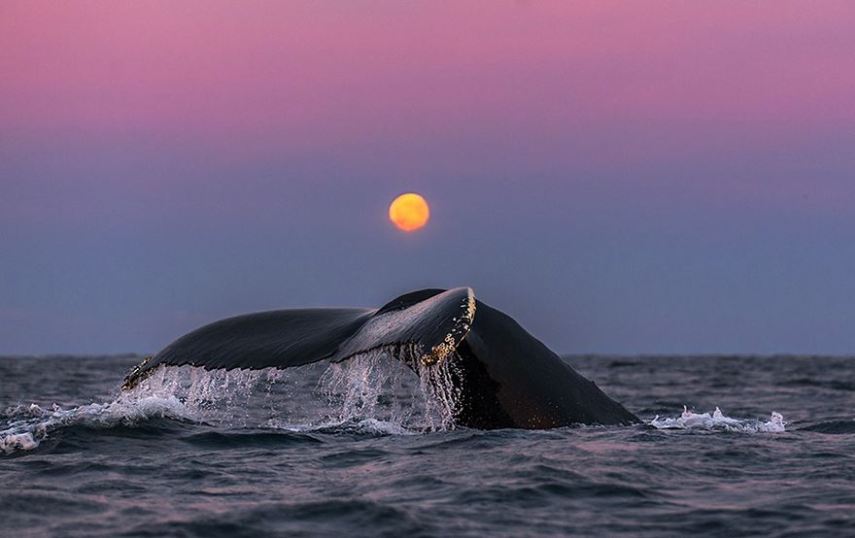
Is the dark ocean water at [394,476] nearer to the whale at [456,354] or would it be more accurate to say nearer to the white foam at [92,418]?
the white foam at [92,418]

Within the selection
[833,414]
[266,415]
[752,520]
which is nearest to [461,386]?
[752,520]

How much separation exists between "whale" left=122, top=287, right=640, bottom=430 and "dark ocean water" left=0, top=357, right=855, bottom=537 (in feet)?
0.50

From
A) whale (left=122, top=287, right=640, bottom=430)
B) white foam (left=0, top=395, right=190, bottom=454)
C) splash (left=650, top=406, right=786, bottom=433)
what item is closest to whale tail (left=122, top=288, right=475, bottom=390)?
whale (left=122, top=287, right=640, bottom=430)

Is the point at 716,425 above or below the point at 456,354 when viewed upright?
below

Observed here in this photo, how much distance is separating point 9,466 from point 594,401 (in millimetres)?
3837

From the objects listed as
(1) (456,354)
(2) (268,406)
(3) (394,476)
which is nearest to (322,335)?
(1) (456,354)

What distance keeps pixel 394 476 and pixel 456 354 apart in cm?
83

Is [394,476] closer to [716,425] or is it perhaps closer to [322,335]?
[322,335]

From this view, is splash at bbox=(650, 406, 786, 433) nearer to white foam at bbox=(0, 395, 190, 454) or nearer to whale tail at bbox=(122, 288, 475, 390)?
whale tail at bbox=(122, 288, 475, 390)

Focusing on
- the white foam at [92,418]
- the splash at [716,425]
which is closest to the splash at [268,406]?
the white foam at [92,418]

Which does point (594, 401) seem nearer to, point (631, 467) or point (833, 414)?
point (631, 467)

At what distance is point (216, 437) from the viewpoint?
9688 mm

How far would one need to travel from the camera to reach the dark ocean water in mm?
6285

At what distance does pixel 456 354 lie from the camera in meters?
7.59
